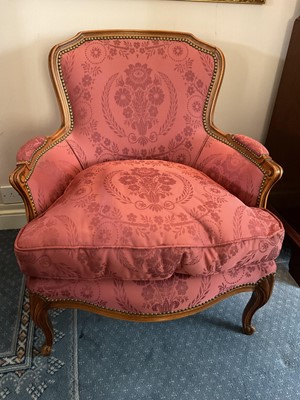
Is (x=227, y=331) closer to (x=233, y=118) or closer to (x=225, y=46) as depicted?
(x=233, y=118)

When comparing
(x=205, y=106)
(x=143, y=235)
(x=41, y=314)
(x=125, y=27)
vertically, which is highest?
(x=125, y=27)

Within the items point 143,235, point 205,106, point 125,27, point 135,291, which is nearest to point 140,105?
point 205,106

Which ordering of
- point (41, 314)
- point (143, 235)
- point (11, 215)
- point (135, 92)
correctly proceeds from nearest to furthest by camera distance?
point (143, 235) < point (41, 314) < point (135, 92) < point (11, 215)

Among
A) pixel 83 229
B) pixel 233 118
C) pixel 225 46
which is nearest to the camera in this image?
pixel 83 229

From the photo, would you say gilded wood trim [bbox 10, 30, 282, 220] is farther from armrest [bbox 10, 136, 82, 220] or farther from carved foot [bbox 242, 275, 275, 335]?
carved foot [bbox 242, 275, 275, 335]

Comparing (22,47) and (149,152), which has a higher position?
(22,47)

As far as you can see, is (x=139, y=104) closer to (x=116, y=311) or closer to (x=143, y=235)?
(x=143, y=235)

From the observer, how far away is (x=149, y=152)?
1304mm

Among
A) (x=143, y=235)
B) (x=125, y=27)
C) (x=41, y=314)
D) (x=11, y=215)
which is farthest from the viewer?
(x=11, y=215)

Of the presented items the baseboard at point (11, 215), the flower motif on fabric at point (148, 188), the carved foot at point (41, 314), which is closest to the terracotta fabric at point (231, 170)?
the flower motif on fabric at point (148, 188)

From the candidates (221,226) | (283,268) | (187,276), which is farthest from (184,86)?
(283,268)

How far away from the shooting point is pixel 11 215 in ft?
5.43

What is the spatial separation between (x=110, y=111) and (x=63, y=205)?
0.45 m

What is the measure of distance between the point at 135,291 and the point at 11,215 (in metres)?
0.99
